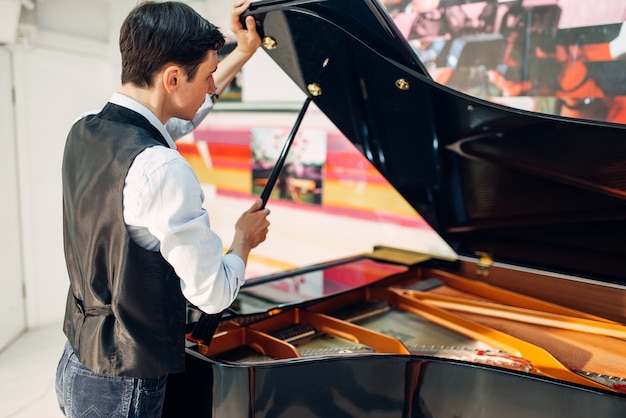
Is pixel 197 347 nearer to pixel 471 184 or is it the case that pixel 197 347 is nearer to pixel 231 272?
pixel 231 272

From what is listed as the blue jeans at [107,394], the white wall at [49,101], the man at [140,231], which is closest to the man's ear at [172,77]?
the man at [140,231]

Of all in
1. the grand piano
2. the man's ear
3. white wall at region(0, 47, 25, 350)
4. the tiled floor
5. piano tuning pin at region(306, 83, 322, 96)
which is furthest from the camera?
white wall at region(0, 47, 25, 350)

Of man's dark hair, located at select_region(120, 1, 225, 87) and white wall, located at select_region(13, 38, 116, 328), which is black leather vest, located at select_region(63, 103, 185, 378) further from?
white wall, located at select_region(13, 38, 116, 328)

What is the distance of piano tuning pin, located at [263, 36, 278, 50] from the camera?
1338mm

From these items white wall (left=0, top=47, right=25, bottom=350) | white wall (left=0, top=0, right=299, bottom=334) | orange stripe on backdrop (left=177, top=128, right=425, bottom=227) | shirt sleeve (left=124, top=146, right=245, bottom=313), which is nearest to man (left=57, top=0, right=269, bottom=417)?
shirt sleeve (left=124, top=146, right=245, bottom=313)

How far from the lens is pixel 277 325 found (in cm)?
165

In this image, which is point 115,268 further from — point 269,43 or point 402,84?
point 402,84

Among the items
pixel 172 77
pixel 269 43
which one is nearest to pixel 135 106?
pixel 172 77

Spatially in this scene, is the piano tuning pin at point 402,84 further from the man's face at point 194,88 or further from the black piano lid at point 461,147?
the man's face at point 194,88

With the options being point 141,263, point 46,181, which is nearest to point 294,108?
point 46,181

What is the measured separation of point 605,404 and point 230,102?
310 centimetres

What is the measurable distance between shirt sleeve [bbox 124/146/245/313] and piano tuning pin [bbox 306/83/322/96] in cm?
67

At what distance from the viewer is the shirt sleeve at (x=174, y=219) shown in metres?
0.91

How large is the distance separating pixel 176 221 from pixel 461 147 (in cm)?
98
